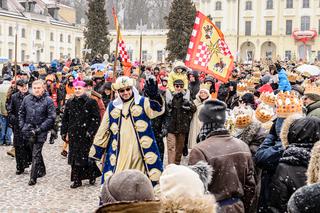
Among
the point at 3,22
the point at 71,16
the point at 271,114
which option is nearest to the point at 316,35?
the point at 71,16

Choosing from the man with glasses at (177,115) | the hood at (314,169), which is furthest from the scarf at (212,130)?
the man with glasses at (177,115)

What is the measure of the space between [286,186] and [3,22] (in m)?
55.4

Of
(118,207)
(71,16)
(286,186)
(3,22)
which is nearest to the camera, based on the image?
(118,207)

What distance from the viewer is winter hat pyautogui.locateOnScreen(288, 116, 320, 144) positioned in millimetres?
4395

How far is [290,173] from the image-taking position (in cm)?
439

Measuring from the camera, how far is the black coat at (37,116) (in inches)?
375

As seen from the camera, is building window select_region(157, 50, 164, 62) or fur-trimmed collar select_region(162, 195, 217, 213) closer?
fur-trimmed collar select_region(162, 195, 217, 213)

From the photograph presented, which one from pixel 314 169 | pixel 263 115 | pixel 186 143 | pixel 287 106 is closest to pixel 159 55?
pixel 186 143

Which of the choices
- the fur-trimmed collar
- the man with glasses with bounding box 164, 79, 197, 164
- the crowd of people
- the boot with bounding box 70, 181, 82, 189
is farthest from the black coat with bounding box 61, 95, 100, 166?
the fur-trimmed collar

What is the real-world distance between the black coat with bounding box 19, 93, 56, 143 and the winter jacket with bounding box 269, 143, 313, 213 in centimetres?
582

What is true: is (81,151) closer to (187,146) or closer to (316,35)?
(187,146)

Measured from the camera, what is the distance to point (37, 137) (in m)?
9.51

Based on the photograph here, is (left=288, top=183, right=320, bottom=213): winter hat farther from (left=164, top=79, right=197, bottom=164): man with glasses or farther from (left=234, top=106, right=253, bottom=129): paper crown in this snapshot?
(left=164, top=79, right=197, bottom=164): man with glasses

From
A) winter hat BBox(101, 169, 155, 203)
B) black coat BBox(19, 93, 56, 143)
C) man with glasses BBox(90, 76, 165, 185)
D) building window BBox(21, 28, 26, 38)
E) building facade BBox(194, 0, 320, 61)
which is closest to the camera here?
winter hat BBox(101, 169, 155, 203)
